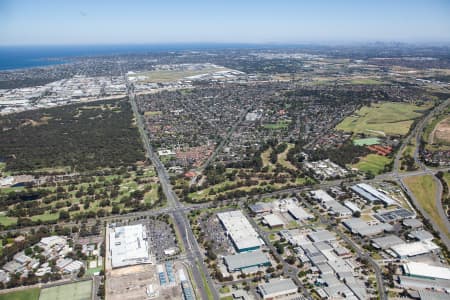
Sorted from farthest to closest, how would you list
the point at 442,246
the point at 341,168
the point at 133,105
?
the point at 133,105
the point at 341,168
the point at 442,246

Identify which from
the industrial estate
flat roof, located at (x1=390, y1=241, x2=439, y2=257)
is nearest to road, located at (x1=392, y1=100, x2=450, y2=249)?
the industrial estate

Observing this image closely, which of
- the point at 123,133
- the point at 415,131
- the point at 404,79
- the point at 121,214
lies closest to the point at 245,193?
the point at 121,214

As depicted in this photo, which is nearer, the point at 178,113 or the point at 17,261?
the point at 17,261

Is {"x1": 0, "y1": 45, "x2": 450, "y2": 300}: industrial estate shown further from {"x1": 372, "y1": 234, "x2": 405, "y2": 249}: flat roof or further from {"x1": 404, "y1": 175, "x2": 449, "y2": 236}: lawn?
{"x1": 404, "y1": 175, "x2": 449, "y2": 236}: lawn

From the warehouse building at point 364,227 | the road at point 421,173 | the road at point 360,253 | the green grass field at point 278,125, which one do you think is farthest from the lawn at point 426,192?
the green grass field at point 278,125

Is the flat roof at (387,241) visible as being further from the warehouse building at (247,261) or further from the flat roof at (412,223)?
the warehouse building at (247,261)

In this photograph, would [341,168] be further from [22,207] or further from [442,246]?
[22,207]

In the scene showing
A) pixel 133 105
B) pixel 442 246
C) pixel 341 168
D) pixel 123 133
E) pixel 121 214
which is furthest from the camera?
pixel 133 105
